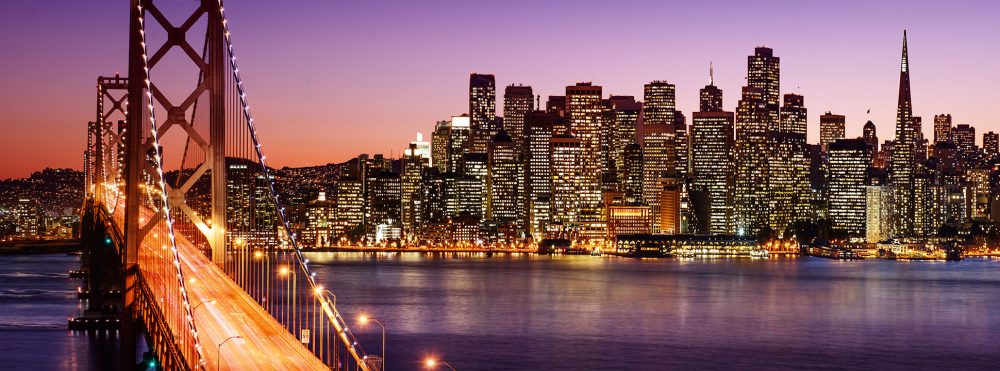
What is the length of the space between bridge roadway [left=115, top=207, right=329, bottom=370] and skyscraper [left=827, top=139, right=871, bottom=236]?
470 ft

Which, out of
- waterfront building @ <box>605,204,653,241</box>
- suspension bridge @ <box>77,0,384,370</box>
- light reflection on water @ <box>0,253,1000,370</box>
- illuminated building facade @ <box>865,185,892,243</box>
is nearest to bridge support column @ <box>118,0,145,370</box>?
suspension bridge @ <box>77,0,384,370</box>

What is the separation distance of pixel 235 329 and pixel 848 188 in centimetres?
15443

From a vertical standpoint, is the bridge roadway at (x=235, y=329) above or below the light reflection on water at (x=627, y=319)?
above

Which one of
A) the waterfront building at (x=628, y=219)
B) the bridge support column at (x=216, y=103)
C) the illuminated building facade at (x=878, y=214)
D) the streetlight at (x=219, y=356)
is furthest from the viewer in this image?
the illuminated building facade at (x=878, y=214)

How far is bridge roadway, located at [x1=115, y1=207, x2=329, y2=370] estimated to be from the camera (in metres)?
20.1

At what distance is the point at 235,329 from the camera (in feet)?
76.2

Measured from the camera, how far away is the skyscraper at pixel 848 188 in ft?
551

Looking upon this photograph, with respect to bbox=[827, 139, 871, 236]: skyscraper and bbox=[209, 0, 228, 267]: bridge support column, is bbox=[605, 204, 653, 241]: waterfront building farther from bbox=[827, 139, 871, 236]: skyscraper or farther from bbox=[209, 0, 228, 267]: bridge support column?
bbox=[209, 0, 228, 267]: bridge support column

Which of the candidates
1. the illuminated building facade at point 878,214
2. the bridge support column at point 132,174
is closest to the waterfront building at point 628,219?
the illuminated building facade at point 878,214

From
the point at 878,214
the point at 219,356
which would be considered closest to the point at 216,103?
the point at 219,356

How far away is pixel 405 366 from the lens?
3497 cm

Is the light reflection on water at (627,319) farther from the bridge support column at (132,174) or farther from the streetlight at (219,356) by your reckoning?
the streetlight at (219,356)

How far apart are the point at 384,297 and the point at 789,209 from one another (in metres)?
109

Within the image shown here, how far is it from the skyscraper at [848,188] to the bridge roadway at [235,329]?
5637 inches
